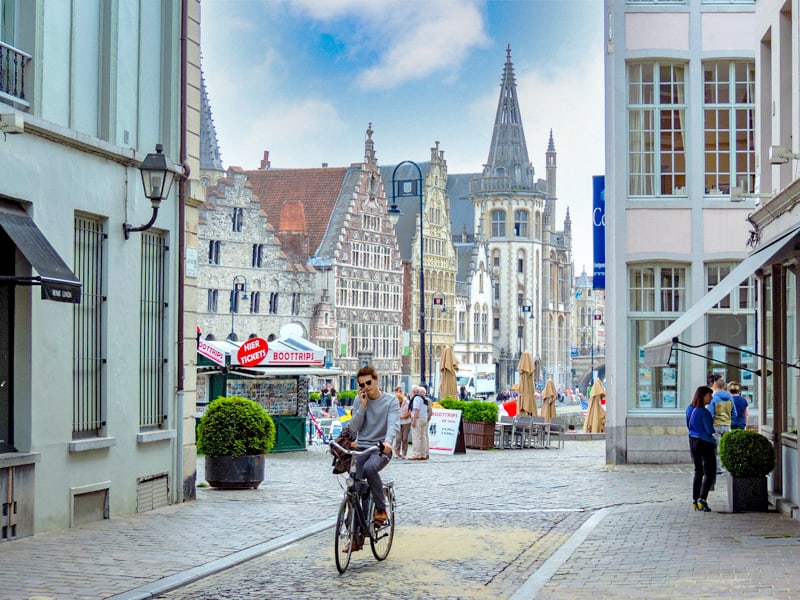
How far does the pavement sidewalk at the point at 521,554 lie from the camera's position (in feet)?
32.3

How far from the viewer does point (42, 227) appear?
508 inches

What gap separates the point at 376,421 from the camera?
1116cm

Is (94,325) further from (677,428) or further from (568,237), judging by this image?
(568,237)

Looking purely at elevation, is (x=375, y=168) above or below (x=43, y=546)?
above

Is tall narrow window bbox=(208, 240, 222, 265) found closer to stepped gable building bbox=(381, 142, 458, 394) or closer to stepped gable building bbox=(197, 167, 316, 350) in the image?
stepped gable building bbox=(197, 167, 316, 350)

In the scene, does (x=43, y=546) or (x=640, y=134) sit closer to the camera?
(x=43, y=546)

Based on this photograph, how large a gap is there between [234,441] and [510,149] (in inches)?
4548

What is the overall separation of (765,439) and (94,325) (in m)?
7.34

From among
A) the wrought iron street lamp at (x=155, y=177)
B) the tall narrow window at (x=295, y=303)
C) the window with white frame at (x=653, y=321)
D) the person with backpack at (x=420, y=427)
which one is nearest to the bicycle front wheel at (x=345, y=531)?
the wrought iron street lamp at (x=155, y=177)

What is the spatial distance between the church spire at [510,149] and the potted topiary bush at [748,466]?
11640 centimetres

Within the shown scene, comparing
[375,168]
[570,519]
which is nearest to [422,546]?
[570,519]

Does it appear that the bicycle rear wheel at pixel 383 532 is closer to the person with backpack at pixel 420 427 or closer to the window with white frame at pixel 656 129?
the window with white frame at pixel 656 129

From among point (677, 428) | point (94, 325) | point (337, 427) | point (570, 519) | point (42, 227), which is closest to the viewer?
point (42, 227)

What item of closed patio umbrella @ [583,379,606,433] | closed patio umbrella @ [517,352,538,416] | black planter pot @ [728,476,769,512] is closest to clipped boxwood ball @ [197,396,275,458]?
black planter pot @ [728,476,769,512]
